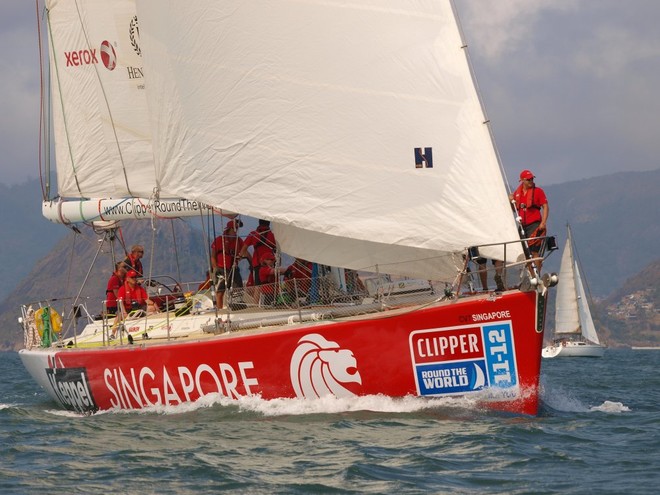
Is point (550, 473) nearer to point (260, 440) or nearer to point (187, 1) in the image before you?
point (260, 440)

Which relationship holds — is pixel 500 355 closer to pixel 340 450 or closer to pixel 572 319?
pixel 340 450

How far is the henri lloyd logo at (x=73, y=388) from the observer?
1669 cm

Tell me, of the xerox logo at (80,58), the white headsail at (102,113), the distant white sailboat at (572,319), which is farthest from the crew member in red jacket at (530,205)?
the distant white sailboat at (572,319)

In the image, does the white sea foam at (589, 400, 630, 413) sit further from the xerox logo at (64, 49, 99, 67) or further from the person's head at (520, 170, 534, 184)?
the xerox logo at (64, 49, 99, 67)

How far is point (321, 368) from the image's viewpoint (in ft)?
45.9

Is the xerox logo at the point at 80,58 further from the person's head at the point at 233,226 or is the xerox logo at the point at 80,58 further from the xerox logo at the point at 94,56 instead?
the person's head at the point at 233,226

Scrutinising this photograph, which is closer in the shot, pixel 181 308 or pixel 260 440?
pixel 260 440

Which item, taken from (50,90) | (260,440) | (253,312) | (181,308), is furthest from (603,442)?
(50,90)

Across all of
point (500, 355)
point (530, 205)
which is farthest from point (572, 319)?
point (500, 355)

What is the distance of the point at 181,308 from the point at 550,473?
759 cm

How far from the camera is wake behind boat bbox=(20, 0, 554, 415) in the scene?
13422 millimetres

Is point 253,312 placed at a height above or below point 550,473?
above

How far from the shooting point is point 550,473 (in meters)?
10.6

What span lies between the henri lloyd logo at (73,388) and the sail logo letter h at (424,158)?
233 inches
